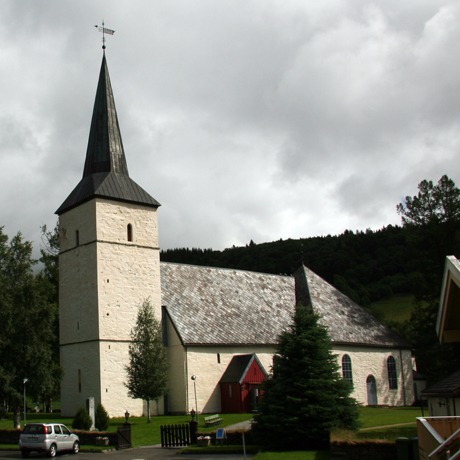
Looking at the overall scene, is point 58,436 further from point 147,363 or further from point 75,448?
point 147,363

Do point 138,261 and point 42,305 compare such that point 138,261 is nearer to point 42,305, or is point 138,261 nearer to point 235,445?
point 42,305

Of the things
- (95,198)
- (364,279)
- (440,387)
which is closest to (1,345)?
(95,198)

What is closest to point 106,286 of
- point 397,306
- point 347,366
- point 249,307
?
point 249,307

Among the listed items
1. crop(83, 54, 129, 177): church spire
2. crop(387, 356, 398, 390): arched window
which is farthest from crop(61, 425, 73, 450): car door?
crop(387, 356, 398, 390): arched window

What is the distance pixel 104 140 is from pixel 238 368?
61.9ft

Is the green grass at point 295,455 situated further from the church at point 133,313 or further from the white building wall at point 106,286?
the white building wall at point 106,286

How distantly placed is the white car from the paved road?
0.32 metres

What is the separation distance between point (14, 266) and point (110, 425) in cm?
1171

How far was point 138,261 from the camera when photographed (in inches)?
1505

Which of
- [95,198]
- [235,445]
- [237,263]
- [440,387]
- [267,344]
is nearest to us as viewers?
[440,387]

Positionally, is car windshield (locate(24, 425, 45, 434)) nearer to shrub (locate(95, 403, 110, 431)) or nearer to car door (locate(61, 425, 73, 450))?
car door (locate(61, 425, 73, 450))

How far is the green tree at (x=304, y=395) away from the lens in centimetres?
1984

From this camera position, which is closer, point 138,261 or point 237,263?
point 138,261

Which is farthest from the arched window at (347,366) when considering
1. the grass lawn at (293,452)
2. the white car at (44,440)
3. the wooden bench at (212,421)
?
the white car at (44,440)
